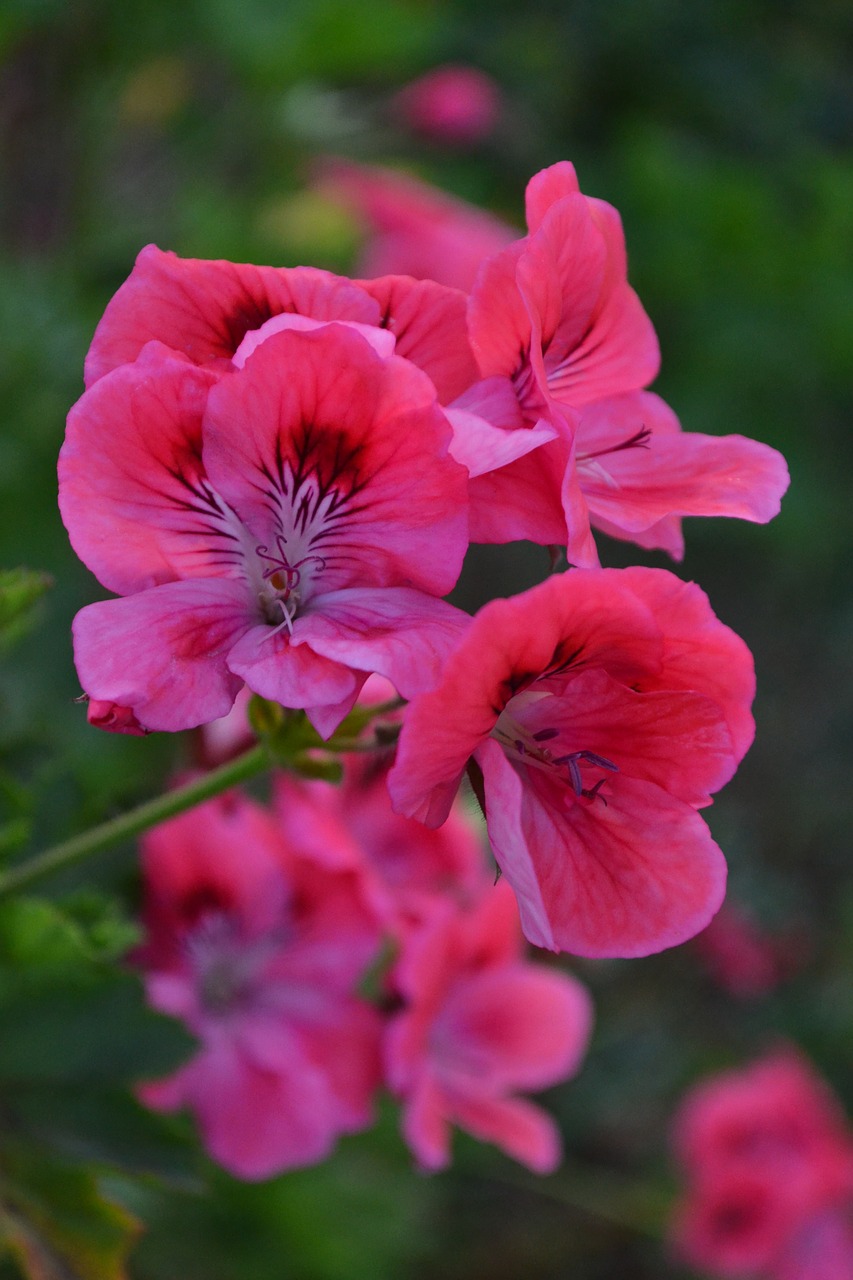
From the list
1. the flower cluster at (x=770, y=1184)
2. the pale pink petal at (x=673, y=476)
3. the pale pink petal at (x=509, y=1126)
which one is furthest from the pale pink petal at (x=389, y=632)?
the flower cluster at (x=770, y=1184)

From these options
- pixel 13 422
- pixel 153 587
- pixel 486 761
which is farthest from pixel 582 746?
pixel 13 422

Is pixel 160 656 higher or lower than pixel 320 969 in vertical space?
higher

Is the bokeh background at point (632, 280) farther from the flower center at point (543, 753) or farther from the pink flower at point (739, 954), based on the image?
the flower center at point (543, 753)

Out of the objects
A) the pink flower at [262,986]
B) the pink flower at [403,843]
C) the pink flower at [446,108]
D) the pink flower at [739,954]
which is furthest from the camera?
the pink flower at [446,108]

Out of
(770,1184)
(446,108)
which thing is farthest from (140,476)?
(446,108)

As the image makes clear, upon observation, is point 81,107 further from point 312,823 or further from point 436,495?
point 436,495

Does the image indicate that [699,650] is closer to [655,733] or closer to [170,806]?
[655,733]

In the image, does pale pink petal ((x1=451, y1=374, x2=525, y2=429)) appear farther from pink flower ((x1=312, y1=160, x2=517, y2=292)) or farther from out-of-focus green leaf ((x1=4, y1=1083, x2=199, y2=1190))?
pink flower ((x1=312, y1=160, x2=517, y2=292))
